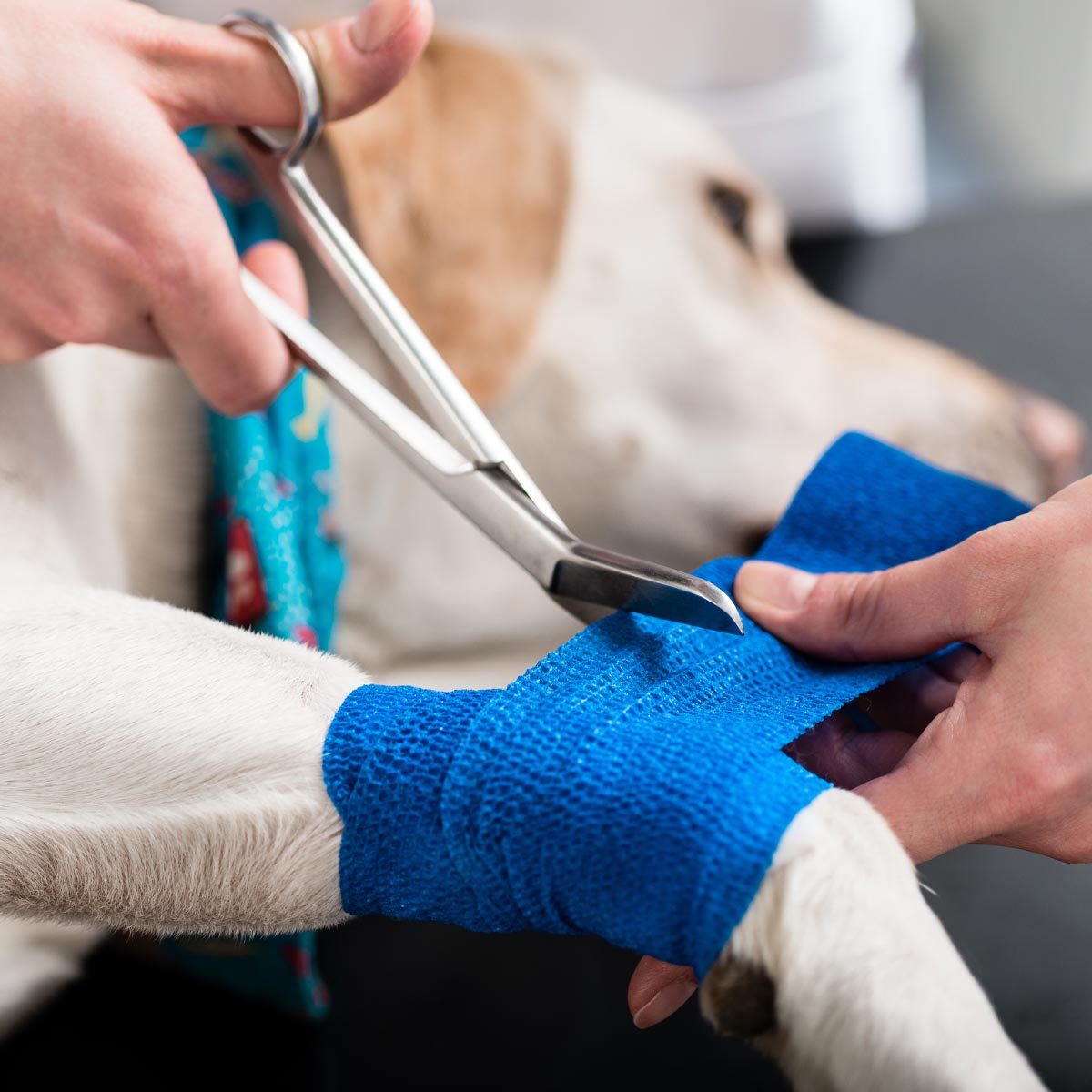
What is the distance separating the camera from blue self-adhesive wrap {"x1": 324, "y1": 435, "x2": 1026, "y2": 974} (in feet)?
1.10

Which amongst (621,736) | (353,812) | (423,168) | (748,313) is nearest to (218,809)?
(353,812)

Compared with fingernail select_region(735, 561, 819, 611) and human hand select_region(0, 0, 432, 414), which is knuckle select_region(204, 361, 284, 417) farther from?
fingernail select_region(735, 561, 819, 611)

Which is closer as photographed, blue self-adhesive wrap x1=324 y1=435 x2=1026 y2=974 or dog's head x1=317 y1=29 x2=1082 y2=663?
blue self-adhesive wrap x1=324 y1=435 x2=1026 y2=974

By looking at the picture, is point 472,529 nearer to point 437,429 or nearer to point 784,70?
point 437,429

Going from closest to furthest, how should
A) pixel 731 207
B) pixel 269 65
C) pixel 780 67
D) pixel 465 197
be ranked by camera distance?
pixel 269 65, pixel 465 197, pixel 731 207, pixel 780 67

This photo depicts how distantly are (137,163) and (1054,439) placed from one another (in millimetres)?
760

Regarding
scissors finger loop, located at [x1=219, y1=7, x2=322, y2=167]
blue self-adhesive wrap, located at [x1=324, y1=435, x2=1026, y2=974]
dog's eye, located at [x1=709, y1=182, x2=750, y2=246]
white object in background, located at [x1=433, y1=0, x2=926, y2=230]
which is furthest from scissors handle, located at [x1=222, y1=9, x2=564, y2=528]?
white object in background, located at [x1=433, y1=0, x2=926, y2=230]

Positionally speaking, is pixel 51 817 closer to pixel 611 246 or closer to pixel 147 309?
pixel 147 309

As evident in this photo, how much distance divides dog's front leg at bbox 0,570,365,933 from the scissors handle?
0.14 m

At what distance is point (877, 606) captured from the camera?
48cm

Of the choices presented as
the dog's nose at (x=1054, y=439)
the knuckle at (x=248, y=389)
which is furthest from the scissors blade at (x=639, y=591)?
the dog's nose at (x=1054, y=439)

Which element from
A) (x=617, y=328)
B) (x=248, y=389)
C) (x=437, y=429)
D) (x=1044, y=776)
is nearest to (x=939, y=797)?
(x=1044, y=776)

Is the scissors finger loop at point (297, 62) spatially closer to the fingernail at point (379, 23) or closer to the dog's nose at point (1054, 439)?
the fingernail at point (379, 23)

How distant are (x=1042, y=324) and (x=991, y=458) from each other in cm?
50
